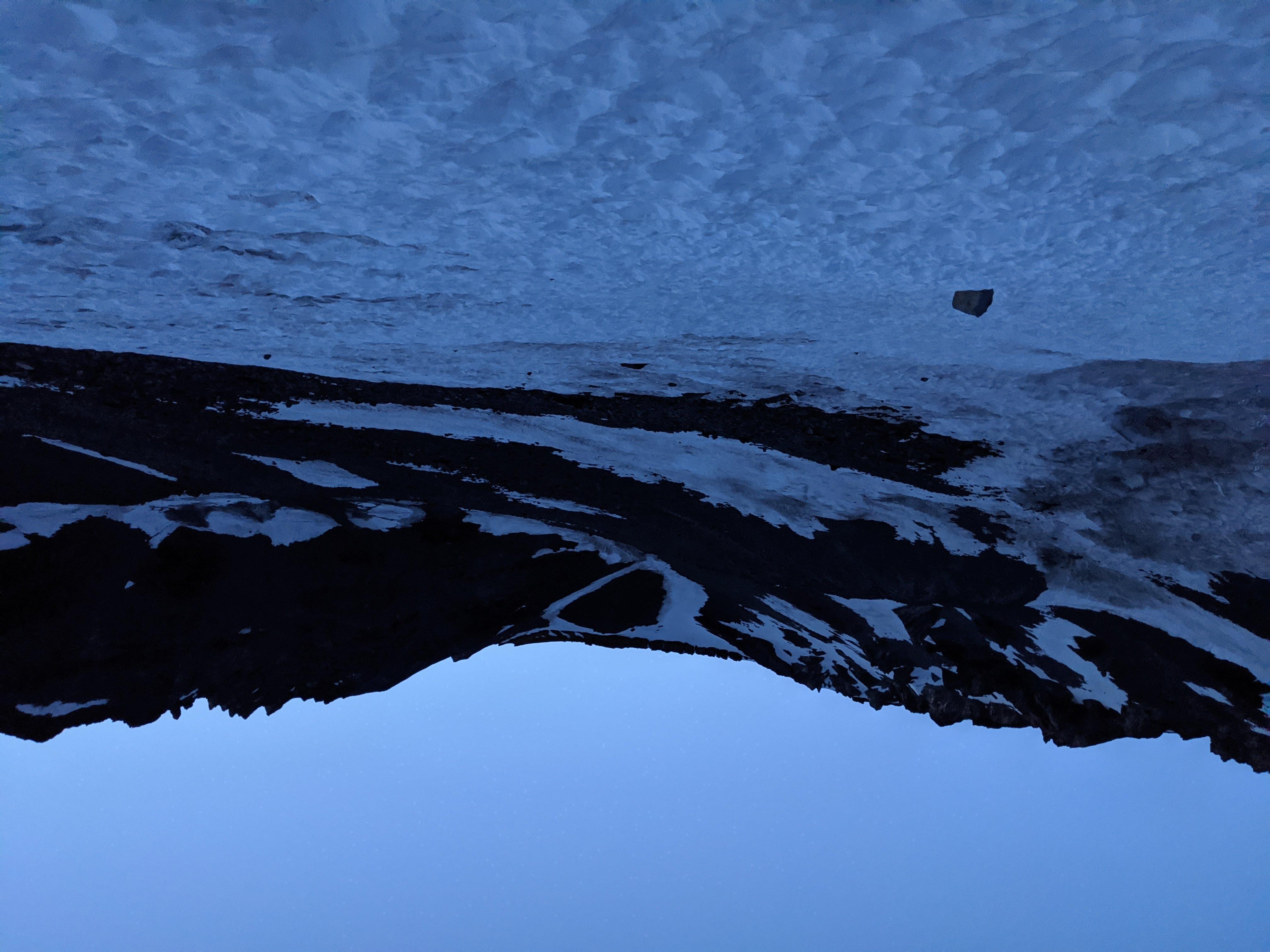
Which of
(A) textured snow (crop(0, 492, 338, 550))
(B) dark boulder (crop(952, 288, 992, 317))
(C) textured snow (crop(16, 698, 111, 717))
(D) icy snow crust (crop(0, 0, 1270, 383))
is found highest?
(D) icy snow crust (crop(0, 0, 1270, 383))

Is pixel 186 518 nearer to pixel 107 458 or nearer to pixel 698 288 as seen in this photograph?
pixel 107 458

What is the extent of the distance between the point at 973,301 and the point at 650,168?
6.63 feet

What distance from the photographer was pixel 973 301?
145 inches

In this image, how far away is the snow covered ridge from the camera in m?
5.26

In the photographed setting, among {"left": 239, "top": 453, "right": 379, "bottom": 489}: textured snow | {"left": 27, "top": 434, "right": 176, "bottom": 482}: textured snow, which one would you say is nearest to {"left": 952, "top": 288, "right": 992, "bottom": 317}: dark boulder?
{"left": 239, "top": 453, "right": 379, "bottom": 489}: textured snow

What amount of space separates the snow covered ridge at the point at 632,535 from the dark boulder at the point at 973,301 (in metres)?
1.07

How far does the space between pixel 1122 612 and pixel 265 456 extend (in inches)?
342

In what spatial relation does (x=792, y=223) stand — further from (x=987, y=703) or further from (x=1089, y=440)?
(x=987, y=703)

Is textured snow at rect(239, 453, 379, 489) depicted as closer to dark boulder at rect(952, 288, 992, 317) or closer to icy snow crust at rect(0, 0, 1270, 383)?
icy snow crust at rect(0, 0, 1270, 383)

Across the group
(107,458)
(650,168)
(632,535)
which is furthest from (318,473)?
(650,168)

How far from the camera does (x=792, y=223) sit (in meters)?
2.99

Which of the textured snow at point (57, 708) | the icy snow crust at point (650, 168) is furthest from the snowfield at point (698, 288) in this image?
the textured snow at point (57, 708)

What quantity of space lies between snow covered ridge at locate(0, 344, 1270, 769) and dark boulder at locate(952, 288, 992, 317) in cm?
107

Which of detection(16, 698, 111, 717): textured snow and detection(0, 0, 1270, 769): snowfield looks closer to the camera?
detection(0, 0, 1270, 769): snowfield
